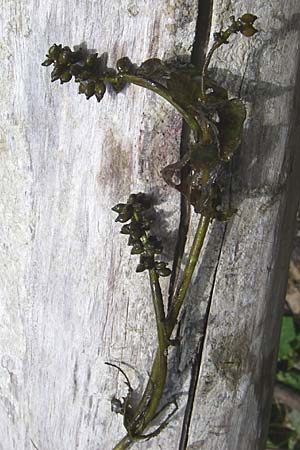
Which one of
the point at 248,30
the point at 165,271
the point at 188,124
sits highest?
the point at 248,30

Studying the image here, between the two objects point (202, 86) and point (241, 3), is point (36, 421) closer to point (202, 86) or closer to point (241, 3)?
point (202, 86)

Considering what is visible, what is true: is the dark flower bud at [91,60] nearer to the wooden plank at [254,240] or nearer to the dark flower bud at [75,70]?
the dark flower bud at [75,70]

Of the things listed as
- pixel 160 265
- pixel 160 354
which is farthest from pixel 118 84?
pixel 160 354

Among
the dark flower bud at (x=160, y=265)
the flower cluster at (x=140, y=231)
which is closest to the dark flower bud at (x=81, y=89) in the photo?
the flower cluster at (x=140, y=231)

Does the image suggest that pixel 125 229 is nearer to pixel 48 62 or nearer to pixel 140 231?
pixel 140 231

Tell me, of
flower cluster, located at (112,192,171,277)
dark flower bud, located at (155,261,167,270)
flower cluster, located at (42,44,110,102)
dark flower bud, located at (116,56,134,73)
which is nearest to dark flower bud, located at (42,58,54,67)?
flower cluster, located at (42,44,110,102)

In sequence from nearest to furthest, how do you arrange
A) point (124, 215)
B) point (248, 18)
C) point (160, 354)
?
point (248, 18) < point (124, 215) < point (160, 354)

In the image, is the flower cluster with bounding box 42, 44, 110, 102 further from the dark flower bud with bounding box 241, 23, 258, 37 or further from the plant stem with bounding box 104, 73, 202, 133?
the dark flower bud with bounding box 241, 23, 258, 37

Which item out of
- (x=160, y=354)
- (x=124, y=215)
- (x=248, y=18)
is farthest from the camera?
(x=160, y=354)
